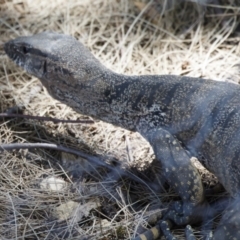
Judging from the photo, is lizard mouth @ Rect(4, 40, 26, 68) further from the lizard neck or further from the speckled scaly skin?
the lizard neck

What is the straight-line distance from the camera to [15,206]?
12.5 ft

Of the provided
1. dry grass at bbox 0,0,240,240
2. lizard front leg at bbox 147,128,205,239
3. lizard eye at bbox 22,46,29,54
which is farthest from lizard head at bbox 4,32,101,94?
lizard front leg at bbox 147,128,205,239

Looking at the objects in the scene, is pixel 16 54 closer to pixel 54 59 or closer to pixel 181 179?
pixel 54 59

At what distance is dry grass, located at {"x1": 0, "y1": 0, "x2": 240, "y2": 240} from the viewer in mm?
3756

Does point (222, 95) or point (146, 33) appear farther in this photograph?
point (146, 33)

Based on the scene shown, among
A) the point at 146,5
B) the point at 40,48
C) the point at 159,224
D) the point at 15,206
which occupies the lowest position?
the point at 15,206

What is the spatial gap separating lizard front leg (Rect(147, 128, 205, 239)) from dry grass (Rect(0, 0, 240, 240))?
12 centimetres

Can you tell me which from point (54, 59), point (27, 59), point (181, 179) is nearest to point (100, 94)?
point (54, 59)

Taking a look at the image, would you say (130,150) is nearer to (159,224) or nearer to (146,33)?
(159,224)

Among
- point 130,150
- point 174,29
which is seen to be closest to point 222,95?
point 130,150

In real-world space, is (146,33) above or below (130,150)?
above

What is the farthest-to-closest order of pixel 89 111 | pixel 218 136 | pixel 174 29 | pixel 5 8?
pixel 5 8, pixel 174 29, pixel 89 111, pixel 218 136

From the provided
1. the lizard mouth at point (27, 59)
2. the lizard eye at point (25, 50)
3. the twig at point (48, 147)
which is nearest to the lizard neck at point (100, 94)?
the lizard mouth at point (27, 59)

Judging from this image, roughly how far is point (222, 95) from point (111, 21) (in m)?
2.07
